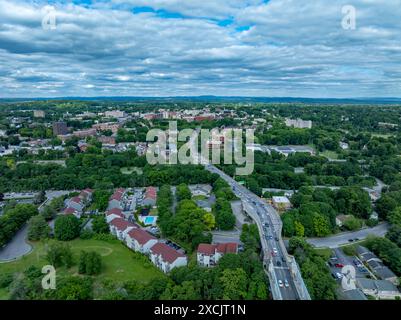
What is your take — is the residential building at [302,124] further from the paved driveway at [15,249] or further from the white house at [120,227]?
the paved driveway at [15,249]

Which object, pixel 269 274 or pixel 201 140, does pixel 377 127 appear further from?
pixel 269 274

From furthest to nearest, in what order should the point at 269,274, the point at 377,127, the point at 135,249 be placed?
1. the point at 377,127
2. the point at 135,249
3. the point at 269,274

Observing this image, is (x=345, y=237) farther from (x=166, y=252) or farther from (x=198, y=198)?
(x=166, y=252)

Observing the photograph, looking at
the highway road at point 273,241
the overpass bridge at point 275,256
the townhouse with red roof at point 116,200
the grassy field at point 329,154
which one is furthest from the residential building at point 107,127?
the overpass bridge at point 275,256

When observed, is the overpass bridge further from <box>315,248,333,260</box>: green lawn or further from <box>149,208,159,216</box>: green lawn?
<box>149,208,159,216</box>: green lawn

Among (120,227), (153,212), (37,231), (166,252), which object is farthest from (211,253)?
(37,231)

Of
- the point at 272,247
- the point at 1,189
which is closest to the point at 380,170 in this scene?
the point at 272,247
